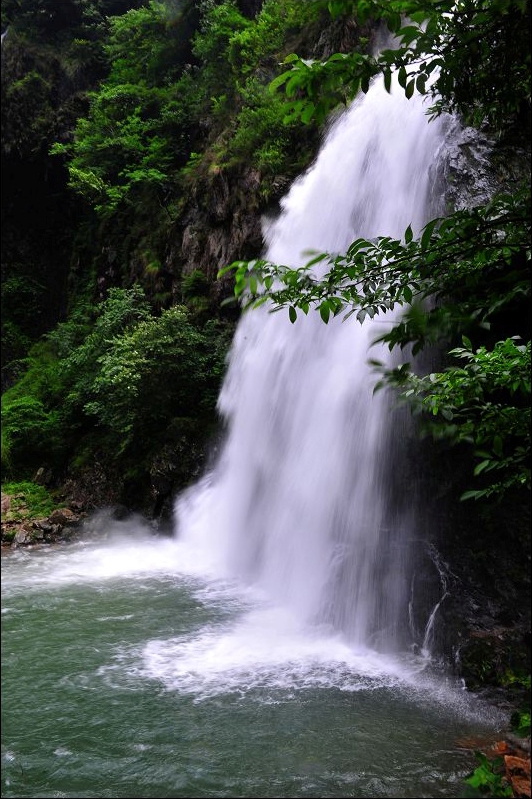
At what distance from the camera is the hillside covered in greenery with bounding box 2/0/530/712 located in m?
2.28

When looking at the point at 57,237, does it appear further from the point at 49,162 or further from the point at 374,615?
the point at 374,615

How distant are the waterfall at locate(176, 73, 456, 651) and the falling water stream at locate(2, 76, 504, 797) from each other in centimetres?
3

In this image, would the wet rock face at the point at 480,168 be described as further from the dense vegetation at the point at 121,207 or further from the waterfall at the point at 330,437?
the dense vegetation at the point at 121,207

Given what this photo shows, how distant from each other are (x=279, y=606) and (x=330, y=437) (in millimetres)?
2036

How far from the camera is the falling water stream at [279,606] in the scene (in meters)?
2.91

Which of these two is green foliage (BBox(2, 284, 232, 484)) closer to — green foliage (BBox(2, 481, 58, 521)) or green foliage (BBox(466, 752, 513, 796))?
green foliage (BBox(2, 481, 58, 521))

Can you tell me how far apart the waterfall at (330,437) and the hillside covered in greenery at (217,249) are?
587mm

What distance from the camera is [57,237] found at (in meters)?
18.4

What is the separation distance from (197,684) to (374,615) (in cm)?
217

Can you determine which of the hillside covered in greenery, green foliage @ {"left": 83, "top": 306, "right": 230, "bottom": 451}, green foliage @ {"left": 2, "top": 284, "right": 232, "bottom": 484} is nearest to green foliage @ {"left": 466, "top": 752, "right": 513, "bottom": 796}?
the hillside covered in greenery

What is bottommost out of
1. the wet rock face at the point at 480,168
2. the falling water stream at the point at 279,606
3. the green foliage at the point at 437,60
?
the falling water stream at the point at 279,606

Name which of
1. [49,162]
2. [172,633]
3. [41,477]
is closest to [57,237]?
[49,162]

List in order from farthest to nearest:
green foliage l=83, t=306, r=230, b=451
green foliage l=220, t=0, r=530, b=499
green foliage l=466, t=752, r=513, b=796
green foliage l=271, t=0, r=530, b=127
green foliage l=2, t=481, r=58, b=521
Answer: green foliage l=83, t=306, r=230, b=451 → green foliage l=2, t=481, r=58, b=521 → green foliage l=466, t=752, r=513, b=796 → green foliage l=220, t=0, r=530, b=499 → green foliage l=271, t=0, r=530, b=127

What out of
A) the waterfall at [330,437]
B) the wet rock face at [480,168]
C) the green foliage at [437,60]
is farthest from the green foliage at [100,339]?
the green foliage at [437,60]
